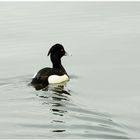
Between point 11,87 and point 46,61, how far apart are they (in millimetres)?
5105

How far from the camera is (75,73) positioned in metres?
19.7

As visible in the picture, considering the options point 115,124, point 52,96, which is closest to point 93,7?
point 52,96

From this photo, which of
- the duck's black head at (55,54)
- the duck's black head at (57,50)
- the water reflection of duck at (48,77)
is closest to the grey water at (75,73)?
the water reflection of duck at (48,77)

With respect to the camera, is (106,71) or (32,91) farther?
(106,71)

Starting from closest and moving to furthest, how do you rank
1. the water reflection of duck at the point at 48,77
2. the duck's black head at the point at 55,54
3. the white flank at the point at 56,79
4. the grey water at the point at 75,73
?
the grey water at the point at 75,73
the water reflection of duck at the point at 48,77
the white flank at the point at 56,79
the duck's black head at the point at 55,54

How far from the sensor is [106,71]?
774 inches

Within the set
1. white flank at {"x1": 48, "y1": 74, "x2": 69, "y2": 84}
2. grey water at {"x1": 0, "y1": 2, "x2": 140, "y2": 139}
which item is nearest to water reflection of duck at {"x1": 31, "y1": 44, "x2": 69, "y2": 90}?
white flank at {"x1": 48, "y1": 74, "x2": 69, "y2": 84}

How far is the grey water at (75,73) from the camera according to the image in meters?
12.7

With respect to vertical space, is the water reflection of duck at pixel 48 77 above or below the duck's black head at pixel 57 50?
below

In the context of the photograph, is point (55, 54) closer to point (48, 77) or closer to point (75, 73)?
point (75, 73)

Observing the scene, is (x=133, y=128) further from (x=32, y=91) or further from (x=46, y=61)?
(x=46, y=61)

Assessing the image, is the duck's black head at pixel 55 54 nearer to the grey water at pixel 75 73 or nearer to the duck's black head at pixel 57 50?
the duck's black head at pixel 57 50

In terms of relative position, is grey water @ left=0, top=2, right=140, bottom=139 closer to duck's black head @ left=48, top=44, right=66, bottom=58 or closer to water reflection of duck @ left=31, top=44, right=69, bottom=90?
water reflection of duck @ left=31, top=44, right=69, bottom=90

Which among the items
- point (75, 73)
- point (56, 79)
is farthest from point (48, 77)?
point (75, 73)
